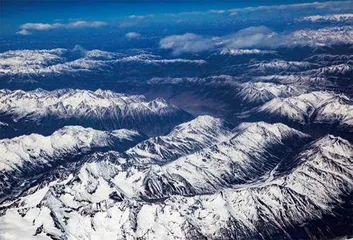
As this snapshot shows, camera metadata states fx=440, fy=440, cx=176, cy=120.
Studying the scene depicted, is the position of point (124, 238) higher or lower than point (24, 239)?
lower

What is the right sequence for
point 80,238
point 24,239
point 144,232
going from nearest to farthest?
point 24,239 → point 80,238 → point 144,232

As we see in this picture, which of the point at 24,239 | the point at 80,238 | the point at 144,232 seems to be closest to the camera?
the point at 24,239

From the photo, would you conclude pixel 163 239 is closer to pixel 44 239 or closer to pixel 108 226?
pixel 108 226

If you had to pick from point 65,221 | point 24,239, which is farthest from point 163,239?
point 24,239

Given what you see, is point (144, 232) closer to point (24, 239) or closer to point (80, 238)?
point (80, 238)

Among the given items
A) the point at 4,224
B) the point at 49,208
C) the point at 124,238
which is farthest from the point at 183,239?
the point at 4,224

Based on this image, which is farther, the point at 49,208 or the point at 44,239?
the point at 49,208

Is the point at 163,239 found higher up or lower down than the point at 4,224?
lower down

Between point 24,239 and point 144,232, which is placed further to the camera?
point 144,232
